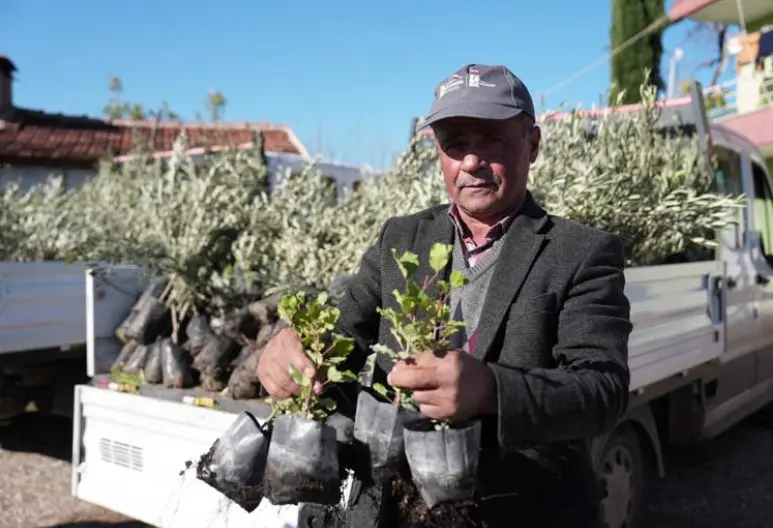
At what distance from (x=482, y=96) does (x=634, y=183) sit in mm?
3680

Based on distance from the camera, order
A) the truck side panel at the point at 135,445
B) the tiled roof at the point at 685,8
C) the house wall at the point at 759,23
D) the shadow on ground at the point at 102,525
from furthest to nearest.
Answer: the house wall at the point at 759,23 → the tiled roof at the point at 685,8 → the shadow on ground at the point at 102,525 → the truck side panel at the point at 135,445

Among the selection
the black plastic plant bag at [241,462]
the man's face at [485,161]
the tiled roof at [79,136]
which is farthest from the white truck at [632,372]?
the tiled roof at [79,136]

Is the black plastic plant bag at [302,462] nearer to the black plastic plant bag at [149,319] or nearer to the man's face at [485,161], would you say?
the man's face at [485,161]

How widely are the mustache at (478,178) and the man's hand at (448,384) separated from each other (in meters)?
0.49

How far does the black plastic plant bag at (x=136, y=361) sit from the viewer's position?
405cm

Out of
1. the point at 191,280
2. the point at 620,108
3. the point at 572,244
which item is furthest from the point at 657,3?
the point at 572,244

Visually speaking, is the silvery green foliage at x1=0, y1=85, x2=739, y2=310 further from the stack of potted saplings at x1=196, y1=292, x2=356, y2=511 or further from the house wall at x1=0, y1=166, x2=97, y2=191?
the house wall at x1=0, y1=166, x2=97, y2=191

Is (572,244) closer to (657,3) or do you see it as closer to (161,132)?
(657,3)

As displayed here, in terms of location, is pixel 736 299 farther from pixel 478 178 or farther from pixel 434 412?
pixel 434 412

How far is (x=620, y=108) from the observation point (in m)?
5.53

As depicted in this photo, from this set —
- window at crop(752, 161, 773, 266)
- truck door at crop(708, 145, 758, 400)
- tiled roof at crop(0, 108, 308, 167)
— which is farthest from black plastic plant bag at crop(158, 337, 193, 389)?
tiled roof at crop(0, 108, 308, 167)

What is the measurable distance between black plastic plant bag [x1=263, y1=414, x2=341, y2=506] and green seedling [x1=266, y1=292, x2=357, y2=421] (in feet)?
0.12

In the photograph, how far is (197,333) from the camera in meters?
4.16

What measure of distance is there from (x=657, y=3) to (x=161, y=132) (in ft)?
43.3
